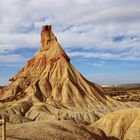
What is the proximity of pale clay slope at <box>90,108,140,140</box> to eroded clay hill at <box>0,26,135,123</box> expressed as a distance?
36.4m

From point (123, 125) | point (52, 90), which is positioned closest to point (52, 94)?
point (52, 90)

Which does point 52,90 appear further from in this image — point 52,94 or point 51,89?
point 52,94

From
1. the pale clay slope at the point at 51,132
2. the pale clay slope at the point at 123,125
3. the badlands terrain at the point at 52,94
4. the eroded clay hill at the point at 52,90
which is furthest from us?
the eroded clay hill at the point at 52,90

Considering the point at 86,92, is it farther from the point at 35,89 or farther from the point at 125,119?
the point at 125,119

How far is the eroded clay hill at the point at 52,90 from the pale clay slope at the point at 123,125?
36424 mm

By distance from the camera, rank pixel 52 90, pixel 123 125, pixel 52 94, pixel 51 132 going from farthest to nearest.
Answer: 1. pixel 52 90
2. pixel 52 94
3. pixel 123 125
4. pixel 51 132

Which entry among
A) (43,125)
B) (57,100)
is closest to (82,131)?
(43,125)

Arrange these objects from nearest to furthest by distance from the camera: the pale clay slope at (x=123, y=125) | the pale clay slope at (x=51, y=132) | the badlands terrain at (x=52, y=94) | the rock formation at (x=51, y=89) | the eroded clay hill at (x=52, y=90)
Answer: the pale clay slope at (x=51, y=132) → the pale clay slope at (x=123, y=125) → the badlands terrain at (x=52, y=94) → the eroded clay hill at (x=52, y=90) → the rock formation at (x=51, y=89)

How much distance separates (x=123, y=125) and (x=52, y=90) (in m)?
62.1

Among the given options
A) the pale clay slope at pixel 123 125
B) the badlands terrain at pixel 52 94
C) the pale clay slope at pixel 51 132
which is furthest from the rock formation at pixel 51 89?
the pale clay slope at pixel 51 132

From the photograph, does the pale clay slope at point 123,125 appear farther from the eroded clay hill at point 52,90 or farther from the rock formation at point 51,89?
the rock formation at point 51,89

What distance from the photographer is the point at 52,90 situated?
10538 cm

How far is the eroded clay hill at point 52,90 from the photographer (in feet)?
288

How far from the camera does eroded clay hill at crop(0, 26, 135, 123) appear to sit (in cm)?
8769
